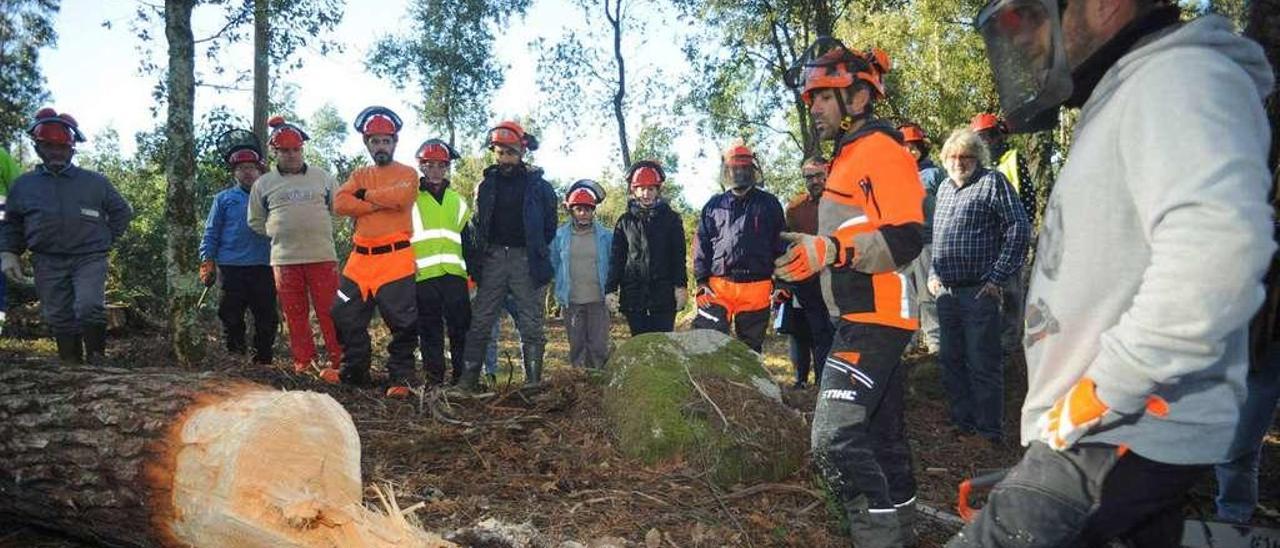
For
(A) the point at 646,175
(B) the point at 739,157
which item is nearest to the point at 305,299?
(A) the point at 646,175

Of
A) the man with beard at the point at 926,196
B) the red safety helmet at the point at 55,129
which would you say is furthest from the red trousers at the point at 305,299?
the man with beard at the point at 926,196

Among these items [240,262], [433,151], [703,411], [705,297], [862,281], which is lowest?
[703,411]

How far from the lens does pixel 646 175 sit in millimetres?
7004

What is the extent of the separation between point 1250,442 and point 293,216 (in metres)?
6.66

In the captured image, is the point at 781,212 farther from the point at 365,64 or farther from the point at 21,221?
the point at 365,64

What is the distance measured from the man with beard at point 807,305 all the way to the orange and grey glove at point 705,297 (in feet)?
2.77

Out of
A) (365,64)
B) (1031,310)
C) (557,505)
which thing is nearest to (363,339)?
(557,505)

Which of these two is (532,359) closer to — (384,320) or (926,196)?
(384,320)

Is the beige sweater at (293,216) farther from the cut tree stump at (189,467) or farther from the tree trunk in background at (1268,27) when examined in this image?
the tree trunk in background at (1268,27)

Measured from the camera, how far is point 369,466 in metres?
3.76

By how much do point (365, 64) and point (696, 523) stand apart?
1027 inches

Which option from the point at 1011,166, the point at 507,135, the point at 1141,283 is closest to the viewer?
A: the point at 1141,283

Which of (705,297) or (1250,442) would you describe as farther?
(705,297)

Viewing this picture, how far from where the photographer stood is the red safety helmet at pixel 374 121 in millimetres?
5742
